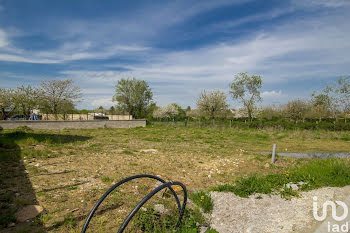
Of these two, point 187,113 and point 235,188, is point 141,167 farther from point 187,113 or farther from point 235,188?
point 187,113

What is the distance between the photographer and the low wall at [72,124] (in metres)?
18.8

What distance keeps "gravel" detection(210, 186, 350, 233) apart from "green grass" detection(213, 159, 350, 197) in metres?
0.21

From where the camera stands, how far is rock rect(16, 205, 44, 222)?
11.8 feet

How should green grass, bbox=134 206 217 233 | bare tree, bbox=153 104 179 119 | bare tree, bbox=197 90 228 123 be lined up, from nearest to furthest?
green grass, bbox=134 206 217 233
bare tree, bbox=197 90 228 123
bare tree, bbox=153 104 179 119

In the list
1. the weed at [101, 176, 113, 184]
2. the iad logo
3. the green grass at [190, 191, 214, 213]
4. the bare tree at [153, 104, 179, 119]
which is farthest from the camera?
the bare tree at [153, 104, 179, 119]

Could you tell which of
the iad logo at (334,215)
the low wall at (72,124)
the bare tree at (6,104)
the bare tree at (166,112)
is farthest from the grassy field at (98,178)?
the bare tree at (166,112)

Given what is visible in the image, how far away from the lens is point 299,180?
574cm

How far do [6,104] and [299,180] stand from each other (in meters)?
26.9

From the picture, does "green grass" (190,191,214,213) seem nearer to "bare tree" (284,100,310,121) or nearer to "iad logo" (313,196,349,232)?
"iad logo" (313,196,349,232)

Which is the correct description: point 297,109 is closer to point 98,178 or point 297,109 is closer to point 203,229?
point 98,178

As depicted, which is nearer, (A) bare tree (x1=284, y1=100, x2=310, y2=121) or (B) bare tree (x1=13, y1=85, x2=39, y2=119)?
(B) bare tree (x1=13, y1=85, x2=39, y2=119)

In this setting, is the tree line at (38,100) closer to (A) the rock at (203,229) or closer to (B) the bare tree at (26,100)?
(B) the bare tree at (26,100)

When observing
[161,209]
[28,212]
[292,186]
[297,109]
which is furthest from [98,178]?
[297,109]

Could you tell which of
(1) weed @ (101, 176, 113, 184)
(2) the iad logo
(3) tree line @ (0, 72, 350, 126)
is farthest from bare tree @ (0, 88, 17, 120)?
(2) the iad logo
